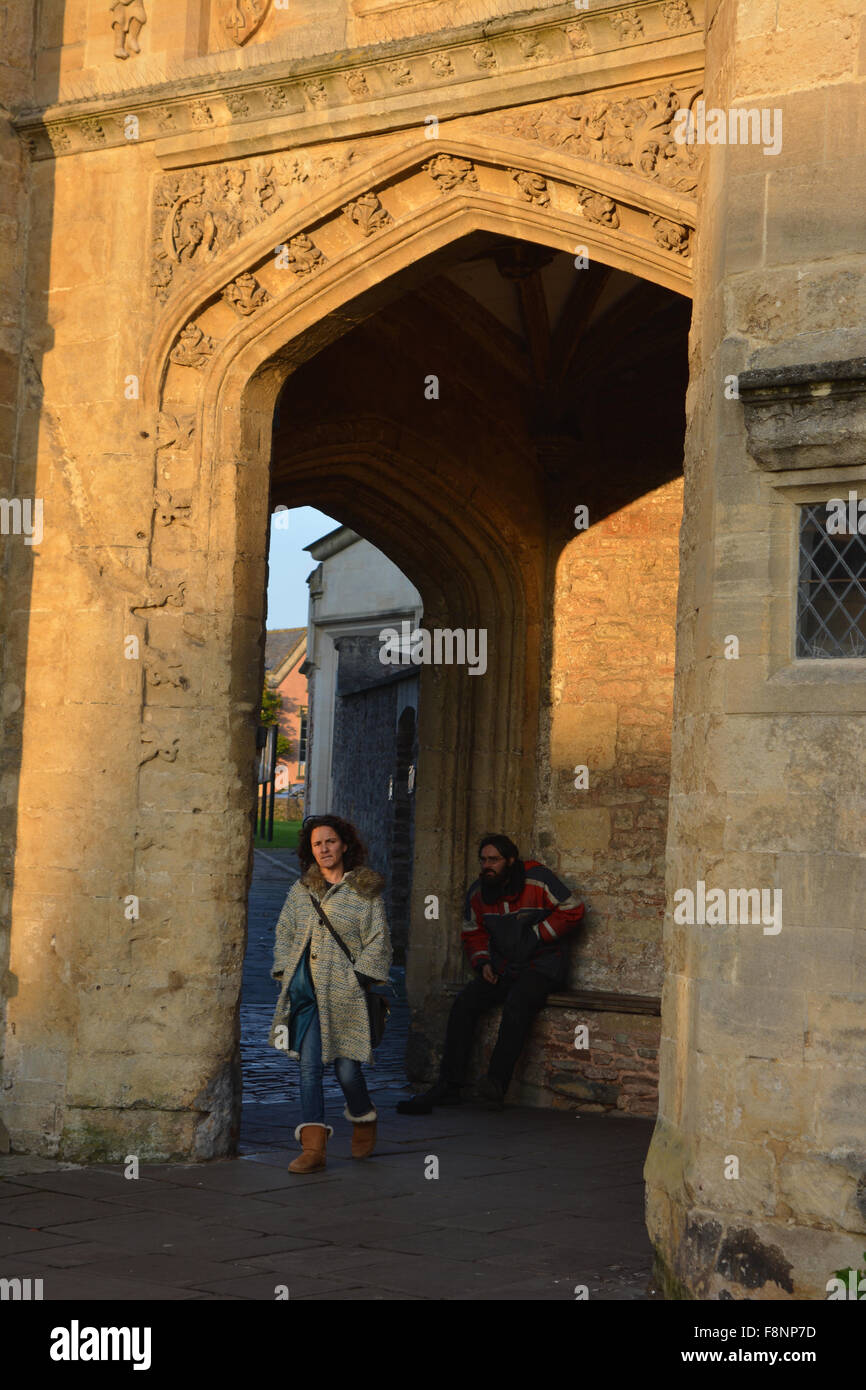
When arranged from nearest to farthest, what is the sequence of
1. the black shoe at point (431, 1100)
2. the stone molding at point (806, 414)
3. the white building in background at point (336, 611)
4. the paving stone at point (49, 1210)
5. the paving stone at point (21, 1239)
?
the stone molding at point (806, 414) < the paving stone at point (21, 1239) < the paving stone at point (49, 1210) < the black shoe at point (431, 1100) < the white building in background at point (336, 611)

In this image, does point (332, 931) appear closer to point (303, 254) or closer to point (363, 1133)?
point (363, 1133)

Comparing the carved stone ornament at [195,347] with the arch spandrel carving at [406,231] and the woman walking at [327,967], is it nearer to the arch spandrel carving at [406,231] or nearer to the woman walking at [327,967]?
the arch spandrel carving at [406,231]

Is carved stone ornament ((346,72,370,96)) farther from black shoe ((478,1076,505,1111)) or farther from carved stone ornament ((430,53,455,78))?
black shoe ((478,1076,505,1111))

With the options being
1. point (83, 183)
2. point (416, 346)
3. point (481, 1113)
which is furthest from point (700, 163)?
point (481, 1113)

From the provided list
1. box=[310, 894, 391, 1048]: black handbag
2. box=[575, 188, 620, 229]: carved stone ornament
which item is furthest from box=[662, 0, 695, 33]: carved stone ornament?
box=[310, 894, 391, 1048]: black handbag

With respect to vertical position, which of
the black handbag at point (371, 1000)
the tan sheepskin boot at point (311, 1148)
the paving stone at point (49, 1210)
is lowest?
the paving stone at point (49, 1210)

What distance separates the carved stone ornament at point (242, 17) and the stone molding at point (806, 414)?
3.29 meters

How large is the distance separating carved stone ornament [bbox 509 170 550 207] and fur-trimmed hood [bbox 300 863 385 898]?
8.88ft

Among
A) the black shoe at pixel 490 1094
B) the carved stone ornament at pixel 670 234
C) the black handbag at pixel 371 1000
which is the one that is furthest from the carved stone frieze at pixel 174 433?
the black shoe at pixel 490 1094

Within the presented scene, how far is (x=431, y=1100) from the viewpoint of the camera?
853 centimetres

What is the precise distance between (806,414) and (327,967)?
3146 millimetres

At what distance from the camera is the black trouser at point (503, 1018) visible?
28.0 feet

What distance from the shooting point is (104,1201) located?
6.00m

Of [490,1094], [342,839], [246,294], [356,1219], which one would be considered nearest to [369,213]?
[246,294]
